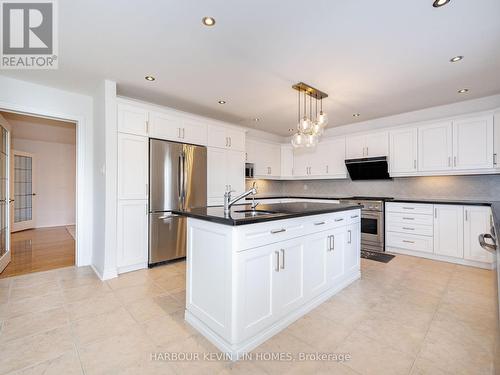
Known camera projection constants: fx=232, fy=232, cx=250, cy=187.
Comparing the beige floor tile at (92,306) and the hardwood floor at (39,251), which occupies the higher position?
the hardwood floor at (39,251)

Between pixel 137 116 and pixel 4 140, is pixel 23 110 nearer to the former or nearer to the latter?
pixel 4 140

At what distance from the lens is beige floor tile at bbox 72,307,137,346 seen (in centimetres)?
180

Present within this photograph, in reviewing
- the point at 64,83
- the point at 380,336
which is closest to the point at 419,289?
the point at 380,336

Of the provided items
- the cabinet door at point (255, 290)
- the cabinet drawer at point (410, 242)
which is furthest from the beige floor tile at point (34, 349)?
the cabinet drawer at point (410, 242)

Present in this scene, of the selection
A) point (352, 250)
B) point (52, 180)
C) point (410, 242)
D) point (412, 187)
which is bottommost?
point (410, 242)

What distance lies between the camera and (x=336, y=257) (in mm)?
2518

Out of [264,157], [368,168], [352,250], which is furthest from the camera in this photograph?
[264,157]

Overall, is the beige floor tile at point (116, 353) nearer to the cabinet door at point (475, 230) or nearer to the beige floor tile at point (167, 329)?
the beige floor tile at point (167, 329)

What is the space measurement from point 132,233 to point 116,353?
1.81 meters

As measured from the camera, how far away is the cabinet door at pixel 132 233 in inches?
122

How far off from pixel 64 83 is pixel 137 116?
967mm

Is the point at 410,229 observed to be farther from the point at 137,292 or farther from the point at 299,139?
the point at 137,292

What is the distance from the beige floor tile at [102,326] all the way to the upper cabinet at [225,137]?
2.80 m

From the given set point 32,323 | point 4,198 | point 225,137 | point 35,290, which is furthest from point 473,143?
point 4,198
